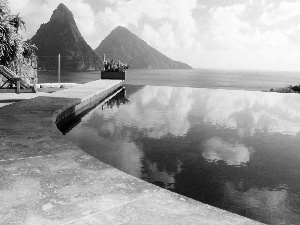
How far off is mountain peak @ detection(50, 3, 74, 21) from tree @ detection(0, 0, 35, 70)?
184 m

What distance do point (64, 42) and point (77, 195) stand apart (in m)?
178

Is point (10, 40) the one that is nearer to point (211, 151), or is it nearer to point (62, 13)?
Answer: point (211, 151)

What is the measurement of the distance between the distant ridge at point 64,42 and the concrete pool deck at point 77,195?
16071 cm

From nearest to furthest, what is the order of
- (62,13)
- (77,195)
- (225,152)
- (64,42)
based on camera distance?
1. (77,195)
2. (225,152)
3. (64,42)
4. (62,13)

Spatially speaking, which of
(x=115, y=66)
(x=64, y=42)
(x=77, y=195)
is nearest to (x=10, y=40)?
(x=115, y=66)

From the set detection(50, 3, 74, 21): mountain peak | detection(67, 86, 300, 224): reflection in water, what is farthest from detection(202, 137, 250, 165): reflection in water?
detection(50, 3, 74, 21): mountain peak

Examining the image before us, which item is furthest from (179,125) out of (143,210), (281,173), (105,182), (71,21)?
(71,21)

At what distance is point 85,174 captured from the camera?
300 cm

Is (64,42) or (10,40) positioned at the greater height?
(64,42)

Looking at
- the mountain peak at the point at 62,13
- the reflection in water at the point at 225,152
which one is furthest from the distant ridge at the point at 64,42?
the reflection in water at the point at 225,152

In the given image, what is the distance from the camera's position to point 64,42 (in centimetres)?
16862

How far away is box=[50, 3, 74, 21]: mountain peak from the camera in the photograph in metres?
187

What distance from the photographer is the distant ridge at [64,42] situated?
16388cm

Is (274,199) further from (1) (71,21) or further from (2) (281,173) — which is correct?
(1) (71,21)
